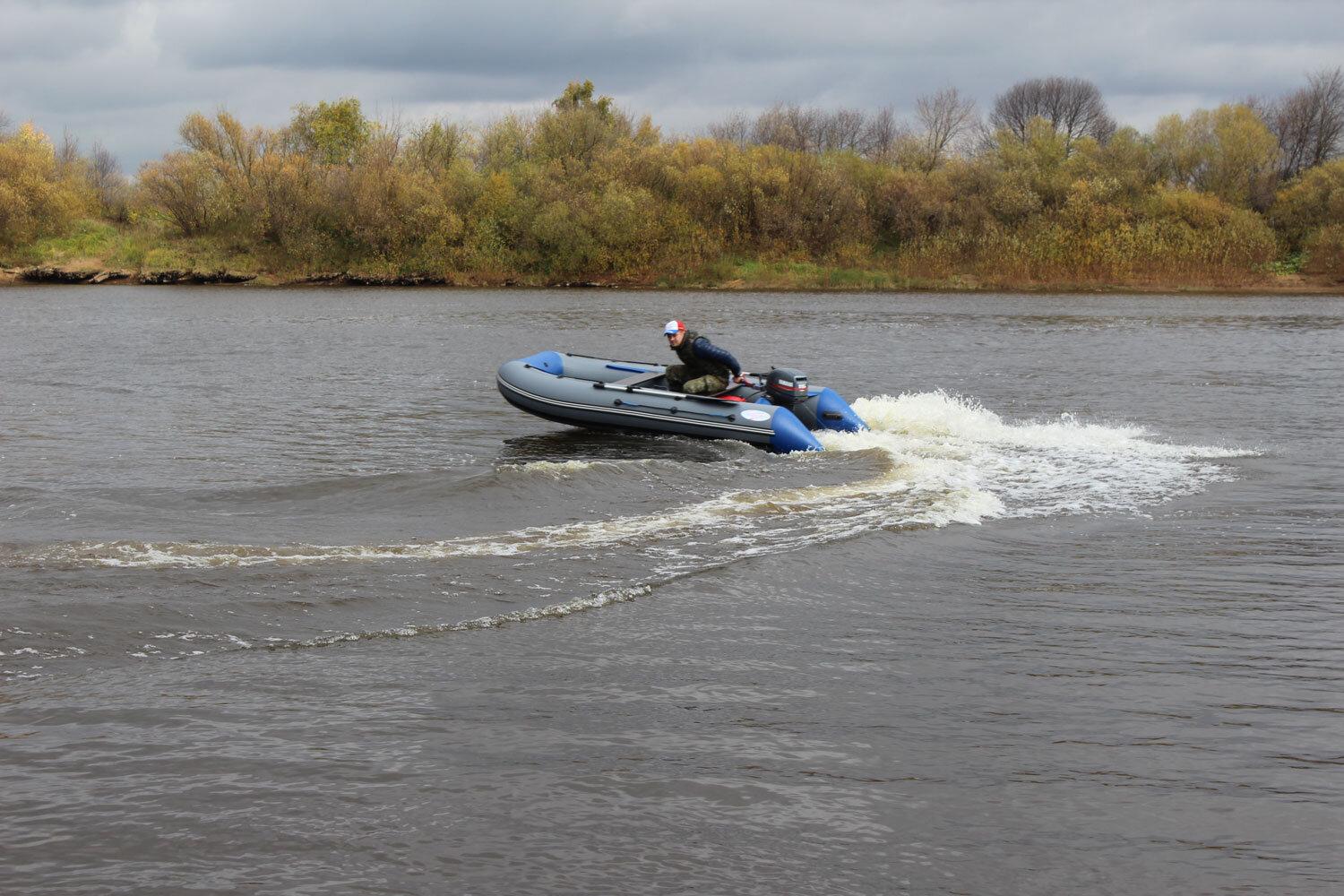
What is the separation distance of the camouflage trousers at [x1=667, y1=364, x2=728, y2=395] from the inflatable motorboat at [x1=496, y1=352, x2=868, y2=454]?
90mm

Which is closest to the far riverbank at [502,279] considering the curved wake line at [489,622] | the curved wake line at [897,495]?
the curved wake line at [897,495]

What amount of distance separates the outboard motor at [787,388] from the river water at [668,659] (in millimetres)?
804

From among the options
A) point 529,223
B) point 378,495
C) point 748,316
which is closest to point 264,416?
point 378,495

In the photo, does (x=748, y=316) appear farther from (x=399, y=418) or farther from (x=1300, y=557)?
(x=1300, y=557)

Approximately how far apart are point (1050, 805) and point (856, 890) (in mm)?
1014

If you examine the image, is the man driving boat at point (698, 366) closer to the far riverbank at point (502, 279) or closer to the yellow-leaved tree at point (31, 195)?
the far riverbank at point (502, 279)

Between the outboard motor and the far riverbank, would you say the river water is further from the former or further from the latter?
the far riverbank

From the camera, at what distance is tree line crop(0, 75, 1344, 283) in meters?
47.0

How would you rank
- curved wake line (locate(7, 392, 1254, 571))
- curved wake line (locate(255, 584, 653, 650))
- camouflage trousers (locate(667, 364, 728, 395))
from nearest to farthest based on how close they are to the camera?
1. curved wake line (locate(255, 584, 653, 650))
2. curved wake line (locate(7, 392, 1254, 571))
3. camouflage trousers (locate(667, 364, 728, 395))

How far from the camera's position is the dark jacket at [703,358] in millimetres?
12477

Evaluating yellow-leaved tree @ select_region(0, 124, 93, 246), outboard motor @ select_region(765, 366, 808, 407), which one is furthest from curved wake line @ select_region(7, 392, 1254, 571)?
yellow-leaved tree @ select_region(0, 124, 93, 246)

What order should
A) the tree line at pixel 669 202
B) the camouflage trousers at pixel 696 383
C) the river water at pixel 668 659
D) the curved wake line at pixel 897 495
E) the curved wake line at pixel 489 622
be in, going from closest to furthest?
the river water at pixel 668 659 < the curved wake line at pixel 489 622 < the curved wake line at pixel 897 495 < the camouflage trousers at pixel 696 383 < the tree line at pixel 669 202

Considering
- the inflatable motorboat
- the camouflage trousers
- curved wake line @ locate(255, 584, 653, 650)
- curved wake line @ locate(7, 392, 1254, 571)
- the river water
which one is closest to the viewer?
the river water

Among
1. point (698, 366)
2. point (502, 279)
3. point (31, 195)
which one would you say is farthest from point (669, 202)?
point (698, 366)
